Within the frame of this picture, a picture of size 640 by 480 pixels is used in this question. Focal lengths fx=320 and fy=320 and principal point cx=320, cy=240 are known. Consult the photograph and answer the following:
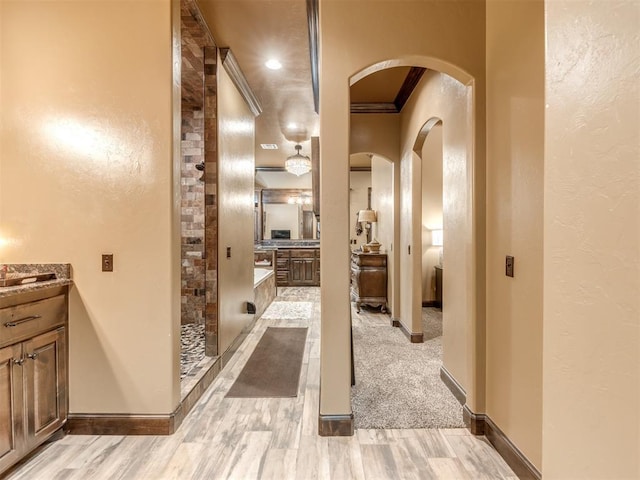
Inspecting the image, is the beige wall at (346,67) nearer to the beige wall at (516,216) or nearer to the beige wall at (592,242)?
the beige wall at (516,216)

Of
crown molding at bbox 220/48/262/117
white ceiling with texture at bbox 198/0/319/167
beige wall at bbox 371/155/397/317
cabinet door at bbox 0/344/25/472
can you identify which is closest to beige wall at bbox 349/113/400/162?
beige wall at bbox 371/155/397/317

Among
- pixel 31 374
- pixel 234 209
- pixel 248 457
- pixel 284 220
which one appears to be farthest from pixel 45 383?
pixel 284 220

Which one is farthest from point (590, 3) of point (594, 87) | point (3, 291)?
point (3, 291)

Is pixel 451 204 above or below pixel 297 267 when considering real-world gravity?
above

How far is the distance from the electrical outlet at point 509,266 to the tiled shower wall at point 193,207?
135 inches

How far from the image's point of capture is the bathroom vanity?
1649 mm

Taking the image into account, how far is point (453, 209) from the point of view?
2.52 meters

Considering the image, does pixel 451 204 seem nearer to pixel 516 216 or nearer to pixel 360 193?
pixel 516 216

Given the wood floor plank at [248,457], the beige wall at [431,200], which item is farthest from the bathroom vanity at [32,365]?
the beige wall at [431,200]

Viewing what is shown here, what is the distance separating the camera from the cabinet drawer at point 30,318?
1.66 m

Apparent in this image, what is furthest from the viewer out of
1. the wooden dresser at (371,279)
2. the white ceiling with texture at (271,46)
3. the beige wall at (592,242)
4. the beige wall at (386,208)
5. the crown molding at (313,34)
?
the wooden dresser at (371,279)

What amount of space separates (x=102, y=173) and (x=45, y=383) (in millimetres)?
1306

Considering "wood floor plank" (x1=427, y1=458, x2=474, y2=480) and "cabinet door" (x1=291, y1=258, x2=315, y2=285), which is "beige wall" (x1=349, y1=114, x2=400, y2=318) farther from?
"cabinet door" (x1=291, y1=258, x2=315, y2=285)

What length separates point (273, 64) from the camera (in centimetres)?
327
